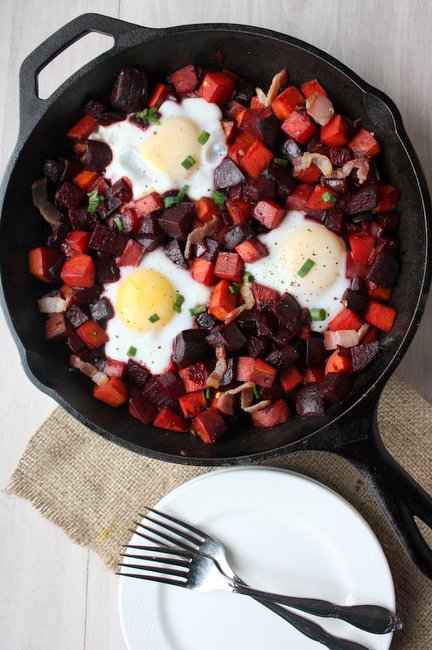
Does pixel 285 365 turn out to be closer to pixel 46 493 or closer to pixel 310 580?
pixel 310 580

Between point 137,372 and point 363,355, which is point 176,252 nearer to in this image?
point 137,372

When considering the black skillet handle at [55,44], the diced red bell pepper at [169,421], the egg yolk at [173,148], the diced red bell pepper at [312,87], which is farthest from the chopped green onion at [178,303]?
the diced red bell pepper at [312,87]

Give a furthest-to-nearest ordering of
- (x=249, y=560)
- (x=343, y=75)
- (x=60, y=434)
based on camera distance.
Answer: (x=60, y=434) → (x=249, y=560) → (x=343, y=75)

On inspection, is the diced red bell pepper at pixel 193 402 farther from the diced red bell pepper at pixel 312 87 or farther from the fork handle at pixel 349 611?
the diced red bell pepper at pixel 312 87

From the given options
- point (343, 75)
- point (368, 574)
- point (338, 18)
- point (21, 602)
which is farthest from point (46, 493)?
point (338, 18)

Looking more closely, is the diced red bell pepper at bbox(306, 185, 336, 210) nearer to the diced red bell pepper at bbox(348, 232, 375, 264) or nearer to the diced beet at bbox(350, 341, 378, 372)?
the diced red bell pepper at bbox(348, 232, 375, 264)
